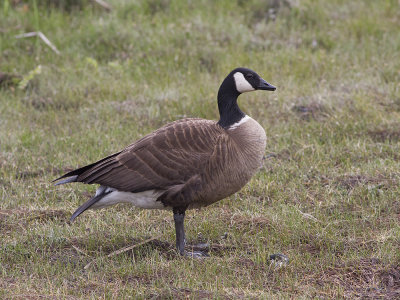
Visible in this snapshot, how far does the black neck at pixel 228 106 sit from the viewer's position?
5.61 m

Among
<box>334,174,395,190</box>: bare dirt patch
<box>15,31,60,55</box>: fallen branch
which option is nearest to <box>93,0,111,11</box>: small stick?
<box>15,31,60,55</box>: fallen branch

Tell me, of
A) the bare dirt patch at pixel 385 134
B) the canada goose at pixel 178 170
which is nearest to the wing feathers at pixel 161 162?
the canada goose at pixel 178 170

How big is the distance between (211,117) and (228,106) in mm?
2592

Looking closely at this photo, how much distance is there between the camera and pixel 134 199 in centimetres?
533

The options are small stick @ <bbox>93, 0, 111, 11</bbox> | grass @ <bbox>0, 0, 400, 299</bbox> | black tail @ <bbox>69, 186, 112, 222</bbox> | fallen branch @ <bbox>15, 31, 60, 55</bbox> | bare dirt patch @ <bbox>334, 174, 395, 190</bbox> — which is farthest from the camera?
small stick @ <bbox>93, 0, 111, 11</bbox>

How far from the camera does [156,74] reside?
9.63m

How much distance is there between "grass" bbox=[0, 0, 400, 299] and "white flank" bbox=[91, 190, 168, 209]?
38 centimetres

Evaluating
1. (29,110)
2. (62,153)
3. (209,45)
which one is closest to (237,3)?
(209,45)

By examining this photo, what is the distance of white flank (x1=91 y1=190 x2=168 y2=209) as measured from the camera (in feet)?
17.1

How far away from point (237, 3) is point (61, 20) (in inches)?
132

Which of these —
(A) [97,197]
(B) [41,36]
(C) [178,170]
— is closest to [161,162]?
(C) [178,170]

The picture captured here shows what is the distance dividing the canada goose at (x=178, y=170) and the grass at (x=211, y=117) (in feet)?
1.47

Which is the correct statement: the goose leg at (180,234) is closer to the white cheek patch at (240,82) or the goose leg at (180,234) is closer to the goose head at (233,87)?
the goose head at (233,87)

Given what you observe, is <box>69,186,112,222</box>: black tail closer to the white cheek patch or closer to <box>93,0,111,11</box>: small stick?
the white cheek patch
